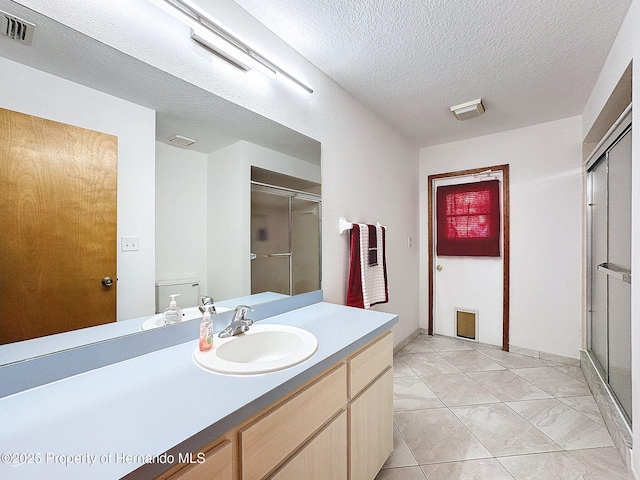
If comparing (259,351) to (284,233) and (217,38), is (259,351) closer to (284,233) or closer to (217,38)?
(284,233)

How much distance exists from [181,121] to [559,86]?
2545 mm

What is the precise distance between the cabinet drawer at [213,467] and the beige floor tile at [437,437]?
131 cm

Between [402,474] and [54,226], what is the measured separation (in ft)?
6.04

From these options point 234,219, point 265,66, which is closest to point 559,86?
point 265,66

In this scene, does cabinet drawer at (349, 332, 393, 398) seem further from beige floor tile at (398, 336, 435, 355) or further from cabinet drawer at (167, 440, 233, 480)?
beige floor tile at (398, 336, 435, 355)

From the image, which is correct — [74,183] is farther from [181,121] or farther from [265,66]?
[265,66]

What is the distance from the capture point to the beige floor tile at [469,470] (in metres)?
1.44

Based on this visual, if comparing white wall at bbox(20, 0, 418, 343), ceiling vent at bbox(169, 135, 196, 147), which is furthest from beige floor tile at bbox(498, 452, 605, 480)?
ceiling vent at bbox(169, 135, 196, 147)

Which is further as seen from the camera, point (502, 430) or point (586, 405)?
point (586, 405)

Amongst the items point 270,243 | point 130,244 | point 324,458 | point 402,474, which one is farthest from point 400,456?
point 130,244

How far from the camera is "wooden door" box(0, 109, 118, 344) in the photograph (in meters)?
0.80

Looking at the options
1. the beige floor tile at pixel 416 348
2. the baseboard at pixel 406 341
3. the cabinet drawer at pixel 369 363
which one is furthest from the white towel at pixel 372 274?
the beige floor tile at pixel 416 348

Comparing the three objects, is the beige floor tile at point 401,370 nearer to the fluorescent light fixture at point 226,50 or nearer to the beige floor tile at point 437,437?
the beige floor tile at point 437,437

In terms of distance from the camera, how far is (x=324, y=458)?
1008mm
